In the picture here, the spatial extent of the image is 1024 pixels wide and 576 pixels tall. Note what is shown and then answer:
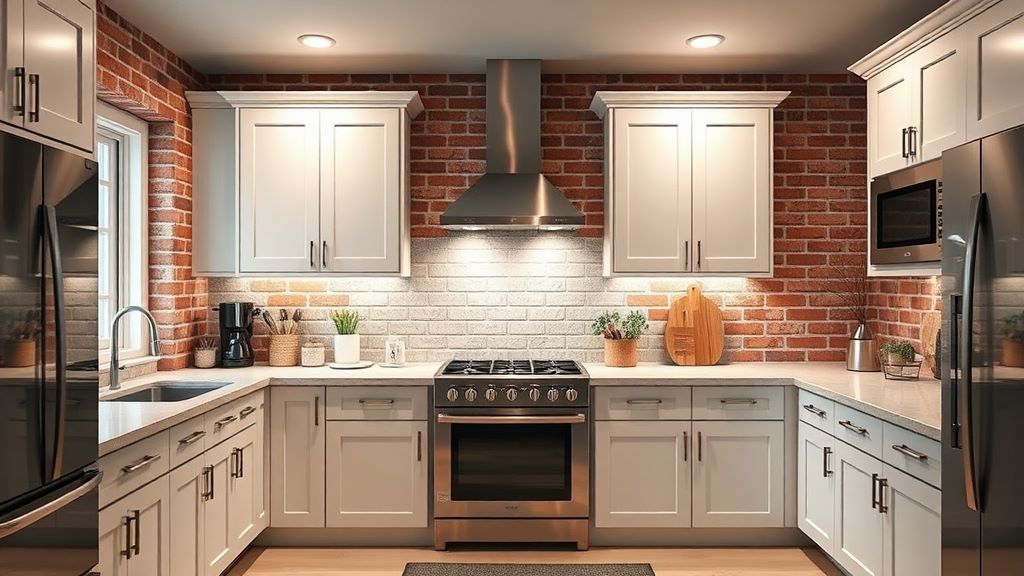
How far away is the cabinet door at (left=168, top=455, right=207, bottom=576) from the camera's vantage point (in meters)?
2.71

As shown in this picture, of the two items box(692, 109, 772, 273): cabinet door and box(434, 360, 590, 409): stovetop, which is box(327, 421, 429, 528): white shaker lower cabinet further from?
box(692, 109, 772, 273): cabinet door

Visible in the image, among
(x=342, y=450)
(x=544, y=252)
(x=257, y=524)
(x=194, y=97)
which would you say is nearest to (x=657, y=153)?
(x=544, y=252)

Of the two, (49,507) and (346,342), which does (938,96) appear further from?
(49,507)

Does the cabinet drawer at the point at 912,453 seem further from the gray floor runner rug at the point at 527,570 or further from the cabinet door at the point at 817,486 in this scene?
the gray floor runner rug at the point at 527,570

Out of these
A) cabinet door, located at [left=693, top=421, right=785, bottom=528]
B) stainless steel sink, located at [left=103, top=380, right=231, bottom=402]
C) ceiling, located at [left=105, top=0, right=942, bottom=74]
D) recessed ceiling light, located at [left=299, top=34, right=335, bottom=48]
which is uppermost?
ceiling, located at [left=105, top=0, right=942, bottom=74]

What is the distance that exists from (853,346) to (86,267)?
3.55 meters

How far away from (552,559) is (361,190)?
85.2 inches

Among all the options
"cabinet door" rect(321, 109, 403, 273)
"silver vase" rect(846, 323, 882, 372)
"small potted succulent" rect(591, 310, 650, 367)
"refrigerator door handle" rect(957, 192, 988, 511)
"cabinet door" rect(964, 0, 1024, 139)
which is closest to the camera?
"refrigerator door handle" rect(957, 192, 988, 511)

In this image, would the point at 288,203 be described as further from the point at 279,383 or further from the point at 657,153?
the point at 657,153

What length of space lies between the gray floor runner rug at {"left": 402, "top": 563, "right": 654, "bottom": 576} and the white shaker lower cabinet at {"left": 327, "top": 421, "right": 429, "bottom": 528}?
0.99ft

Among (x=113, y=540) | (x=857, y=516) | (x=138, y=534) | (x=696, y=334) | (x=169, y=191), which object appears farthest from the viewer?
(x=696, y=334)

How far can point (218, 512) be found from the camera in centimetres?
314

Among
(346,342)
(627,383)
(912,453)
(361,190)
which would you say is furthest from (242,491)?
(912,453)

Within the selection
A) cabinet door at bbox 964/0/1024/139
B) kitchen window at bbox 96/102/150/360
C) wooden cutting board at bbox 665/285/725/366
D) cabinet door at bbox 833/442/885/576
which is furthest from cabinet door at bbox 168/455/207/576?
cabinet door at bbox 964/0/1024/139
